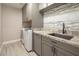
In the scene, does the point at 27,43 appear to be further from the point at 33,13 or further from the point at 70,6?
the point at 70,6

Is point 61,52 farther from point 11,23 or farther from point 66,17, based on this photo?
point 11,23

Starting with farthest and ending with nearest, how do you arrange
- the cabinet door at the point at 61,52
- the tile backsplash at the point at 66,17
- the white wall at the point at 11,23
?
1. the white wall at the point at 11,23
2. the tile backsplash at the point at 66,17
3. the cabinet door at the point at 61,52

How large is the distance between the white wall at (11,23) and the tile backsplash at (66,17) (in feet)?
8.89

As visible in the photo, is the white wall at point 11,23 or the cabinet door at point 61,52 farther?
the white wall at point 11,23

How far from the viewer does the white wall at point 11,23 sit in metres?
5.10

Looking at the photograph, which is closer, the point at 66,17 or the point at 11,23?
the point at 66,17

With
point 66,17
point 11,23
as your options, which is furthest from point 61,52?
point 11,23

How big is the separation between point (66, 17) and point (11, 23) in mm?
3762

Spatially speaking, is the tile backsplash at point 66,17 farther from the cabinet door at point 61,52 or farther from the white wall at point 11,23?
the white wall at point 11,23

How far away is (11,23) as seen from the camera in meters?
5.43

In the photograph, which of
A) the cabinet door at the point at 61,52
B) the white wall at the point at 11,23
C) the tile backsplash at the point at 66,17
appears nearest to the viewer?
the cabinet door at the point at 61,52

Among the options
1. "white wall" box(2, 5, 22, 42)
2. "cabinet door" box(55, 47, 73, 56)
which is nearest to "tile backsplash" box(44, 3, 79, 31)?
"cabinet door" box(55, 47, 73, 56)

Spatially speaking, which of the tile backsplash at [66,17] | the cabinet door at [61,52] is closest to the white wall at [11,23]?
the tile backsplash at [66,17]

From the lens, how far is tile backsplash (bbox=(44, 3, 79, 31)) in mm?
2132
